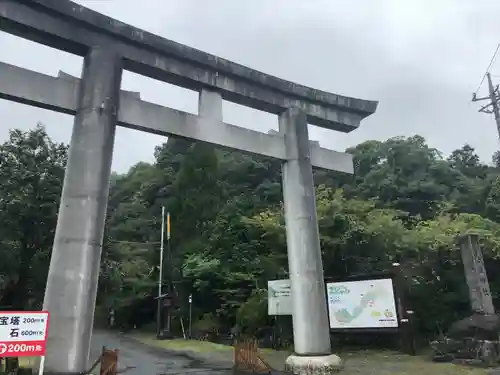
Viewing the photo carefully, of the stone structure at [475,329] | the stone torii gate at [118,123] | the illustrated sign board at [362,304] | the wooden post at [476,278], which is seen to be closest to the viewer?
the stone torii gate at [118,123]

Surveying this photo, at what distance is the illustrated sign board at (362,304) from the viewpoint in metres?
13.7

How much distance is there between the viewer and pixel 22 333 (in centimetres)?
603

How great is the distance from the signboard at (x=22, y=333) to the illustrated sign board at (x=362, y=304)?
1051cm

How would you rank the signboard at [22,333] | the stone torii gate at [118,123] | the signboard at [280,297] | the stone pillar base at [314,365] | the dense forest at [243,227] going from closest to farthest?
the signboard at [22,333]
the stone torii gate at [118,123]
the stone pillar base at [314,365]
the signboard at [280,297]
the dense forest at [243,227]

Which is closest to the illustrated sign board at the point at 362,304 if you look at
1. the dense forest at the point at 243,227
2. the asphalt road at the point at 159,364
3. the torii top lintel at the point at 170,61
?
the dense forest at the point at 243,227

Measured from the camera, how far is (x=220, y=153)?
4009 cm

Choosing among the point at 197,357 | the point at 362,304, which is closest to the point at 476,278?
the point at 362,304

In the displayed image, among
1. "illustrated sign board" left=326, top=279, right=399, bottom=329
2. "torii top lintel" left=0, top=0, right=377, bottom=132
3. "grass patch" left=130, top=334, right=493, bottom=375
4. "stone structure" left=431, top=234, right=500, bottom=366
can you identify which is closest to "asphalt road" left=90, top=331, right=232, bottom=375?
"grass patch" left=130, top=334, right=493, bottom=375

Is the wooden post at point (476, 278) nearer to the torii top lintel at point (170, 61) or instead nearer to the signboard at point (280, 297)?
the torii top lintel at point (170, 61)

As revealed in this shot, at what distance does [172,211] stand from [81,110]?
74.6ft

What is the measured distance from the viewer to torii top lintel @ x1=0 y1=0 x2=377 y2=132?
8.87 metres

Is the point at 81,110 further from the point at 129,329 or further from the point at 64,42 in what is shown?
the point at 129,329

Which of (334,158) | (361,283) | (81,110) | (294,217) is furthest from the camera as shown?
(361,283)

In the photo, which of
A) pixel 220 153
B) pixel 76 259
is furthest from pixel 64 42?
pixel 220 153
